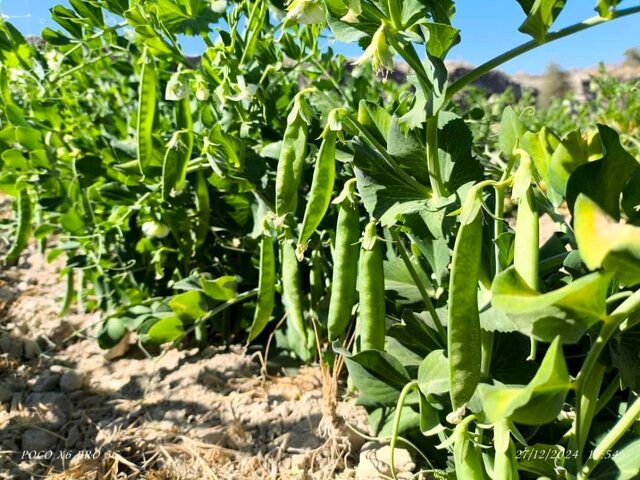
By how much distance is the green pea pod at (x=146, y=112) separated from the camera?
1356 mm

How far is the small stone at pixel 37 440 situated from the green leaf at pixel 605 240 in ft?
4.30

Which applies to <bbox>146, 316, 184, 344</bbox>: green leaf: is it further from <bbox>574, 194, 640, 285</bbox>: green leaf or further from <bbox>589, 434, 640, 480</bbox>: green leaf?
<bbox>574, 194, 640, 285</bbox>: green leaf

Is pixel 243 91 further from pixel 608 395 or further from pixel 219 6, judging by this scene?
pixel 608 395

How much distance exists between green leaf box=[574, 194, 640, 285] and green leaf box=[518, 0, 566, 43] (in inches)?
13.1

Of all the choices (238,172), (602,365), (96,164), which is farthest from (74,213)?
(602,365)

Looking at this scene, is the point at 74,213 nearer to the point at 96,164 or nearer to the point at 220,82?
the point at 96,164

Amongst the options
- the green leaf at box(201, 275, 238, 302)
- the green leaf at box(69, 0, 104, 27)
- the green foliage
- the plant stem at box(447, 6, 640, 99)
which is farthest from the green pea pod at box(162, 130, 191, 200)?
the green foliage

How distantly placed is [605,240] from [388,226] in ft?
1.41

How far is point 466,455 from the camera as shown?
2.56ft

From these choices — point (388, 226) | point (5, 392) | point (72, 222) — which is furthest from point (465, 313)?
point (5, 392)

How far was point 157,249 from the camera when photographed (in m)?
1.70

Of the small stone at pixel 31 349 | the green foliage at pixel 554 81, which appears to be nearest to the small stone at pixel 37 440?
the small stone at pixel 31 349

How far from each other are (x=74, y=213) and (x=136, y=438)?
0.65m

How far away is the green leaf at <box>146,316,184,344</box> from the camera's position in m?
1.39
